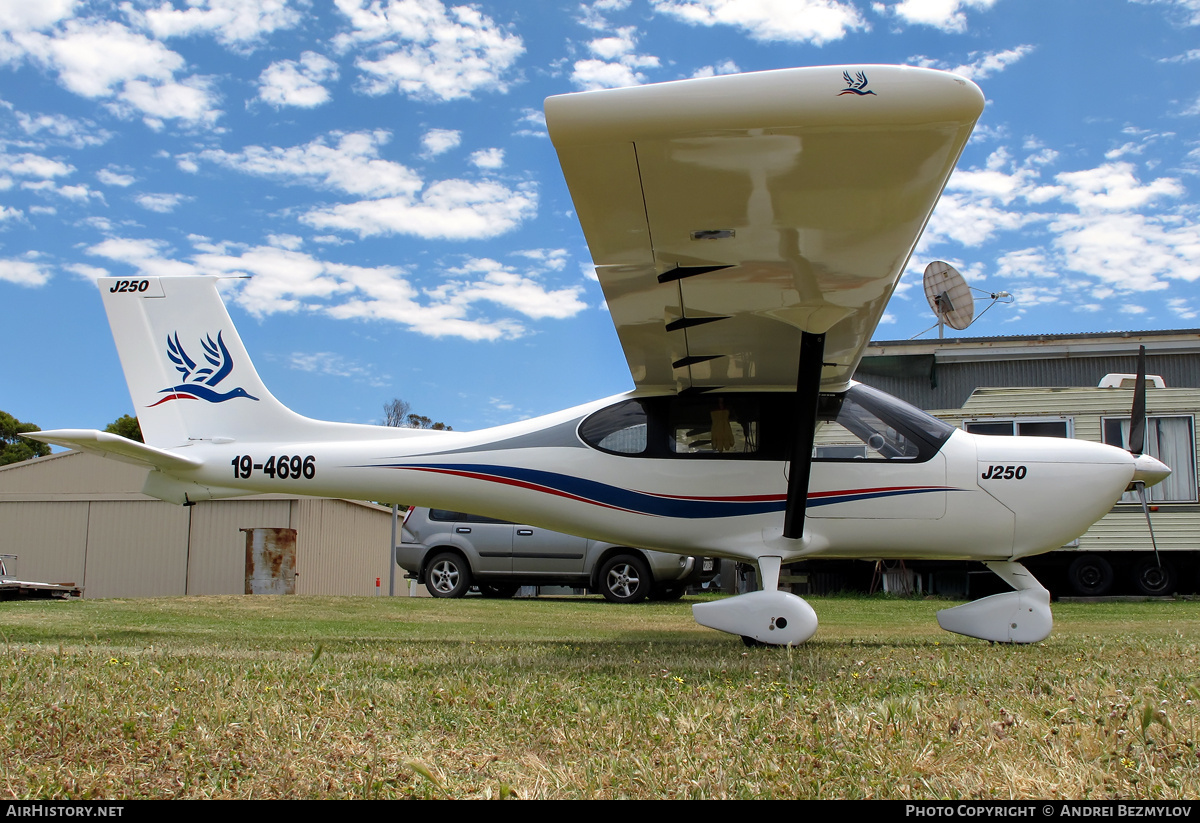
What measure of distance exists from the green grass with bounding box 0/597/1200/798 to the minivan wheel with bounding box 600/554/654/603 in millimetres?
7494

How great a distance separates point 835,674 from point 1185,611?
840cm

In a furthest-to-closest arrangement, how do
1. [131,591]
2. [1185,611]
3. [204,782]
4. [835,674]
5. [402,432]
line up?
1. [131,591]
2. [1185,611]
3. [402,432]
4. [835,674]
5. [204,782]

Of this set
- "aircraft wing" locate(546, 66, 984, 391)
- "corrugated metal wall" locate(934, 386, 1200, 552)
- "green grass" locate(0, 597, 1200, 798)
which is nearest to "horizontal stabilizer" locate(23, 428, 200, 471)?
"green grass" locate(0, 597, 1200, 798)

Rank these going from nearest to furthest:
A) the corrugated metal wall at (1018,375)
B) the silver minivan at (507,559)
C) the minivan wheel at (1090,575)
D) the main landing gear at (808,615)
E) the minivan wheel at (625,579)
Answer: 1. the main landing gear at (808,615)
2. the minivan wheel at (625,579)
3. the silver minivan at (507,559)
4. the minivan wheel at (1090,575)
5. the corrugated metal wall at (1018,375)

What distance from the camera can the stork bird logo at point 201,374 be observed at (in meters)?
6.62

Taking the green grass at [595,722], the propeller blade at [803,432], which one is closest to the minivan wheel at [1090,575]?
the green grass at [595,722]

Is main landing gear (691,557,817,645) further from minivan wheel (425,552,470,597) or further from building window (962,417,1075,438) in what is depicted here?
building window (962,417,1075,438)

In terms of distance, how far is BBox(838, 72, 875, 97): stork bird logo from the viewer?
3.24m

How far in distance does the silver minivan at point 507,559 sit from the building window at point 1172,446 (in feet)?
22.6

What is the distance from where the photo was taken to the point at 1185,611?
32.8 feet

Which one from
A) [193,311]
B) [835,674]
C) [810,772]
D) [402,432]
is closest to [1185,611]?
[835,674]

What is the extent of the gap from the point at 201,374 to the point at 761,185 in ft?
15.9

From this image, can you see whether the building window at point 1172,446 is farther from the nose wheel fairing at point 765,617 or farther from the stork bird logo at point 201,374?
the stork bird logo at point 201,374
